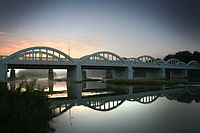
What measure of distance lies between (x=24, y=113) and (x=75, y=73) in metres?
44.4

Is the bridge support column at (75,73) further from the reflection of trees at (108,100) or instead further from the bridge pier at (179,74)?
the bridge pier at (179,74)

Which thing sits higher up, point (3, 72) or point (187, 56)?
point (187, 56)

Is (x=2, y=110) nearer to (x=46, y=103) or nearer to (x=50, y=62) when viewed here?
(x=46, y=103)

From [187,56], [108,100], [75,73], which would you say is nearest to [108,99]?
[108,100]

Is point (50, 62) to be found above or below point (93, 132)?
above

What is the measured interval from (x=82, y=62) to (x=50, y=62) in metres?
10.1

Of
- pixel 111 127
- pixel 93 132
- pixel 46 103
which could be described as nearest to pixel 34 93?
pixel 46 103

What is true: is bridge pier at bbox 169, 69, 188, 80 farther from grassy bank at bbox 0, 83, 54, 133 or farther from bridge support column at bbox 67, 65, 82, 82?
grassy bank at bbox 0, 83, 54, 133

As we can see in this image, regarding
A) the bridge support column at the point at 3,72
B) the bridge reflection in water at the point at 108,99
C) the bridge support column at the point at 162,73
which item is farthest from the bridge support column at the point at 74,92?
the bridge support column at the point at 162,73

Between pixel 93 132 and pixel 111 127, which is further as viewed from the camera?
pixel 111 127

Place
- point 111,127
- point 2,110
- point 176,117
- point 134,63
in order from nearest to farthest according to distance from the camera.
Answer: point 2,110, point 111,127, point 176,117, point 134,63

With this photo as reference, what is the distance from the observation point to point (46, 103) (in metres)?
9.25

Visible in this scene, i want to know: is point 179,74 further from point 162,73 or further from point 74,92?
point 74,92

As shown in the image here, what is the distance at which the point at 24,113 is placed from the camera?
725cm
